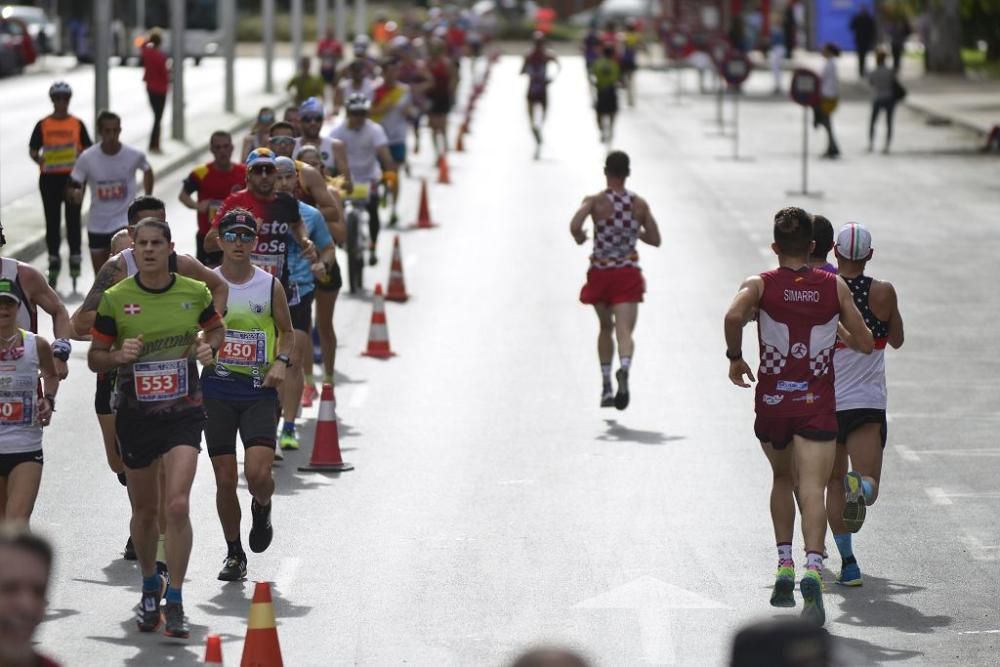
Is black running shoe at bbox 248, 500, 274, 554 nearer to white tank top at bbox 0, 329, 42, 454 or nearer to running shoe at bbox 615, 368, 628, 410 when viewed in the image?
white tank top at bbox 0, 329, 42, 454

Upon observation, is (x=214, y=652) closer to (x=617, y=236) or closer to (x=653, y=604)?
(x=653, y=604)

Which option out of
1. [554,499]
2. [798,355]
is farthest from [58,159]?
[798,355]

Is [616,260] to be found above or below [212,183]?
below

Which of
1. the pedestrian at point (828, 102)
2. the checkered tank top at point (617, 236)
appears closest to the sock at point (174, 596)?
the checkered tank top at point (617, 236)

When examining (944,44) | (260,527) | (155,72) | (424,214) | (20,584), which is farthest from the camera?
(944,44)

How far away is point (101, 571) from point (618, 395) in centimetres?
580

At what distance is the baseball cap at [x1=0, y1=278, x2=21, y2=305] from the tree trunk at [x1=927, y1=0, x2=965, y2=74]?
173 feet

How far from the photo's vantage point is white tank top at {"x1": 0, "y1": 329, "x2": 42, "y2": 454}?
10.1 meters

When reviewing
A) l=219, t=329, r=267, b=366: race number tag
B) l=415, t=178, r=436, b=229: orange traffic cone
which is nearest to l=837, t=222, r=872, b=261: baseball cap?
l=219, t=329, r=267, b=366: race number tag

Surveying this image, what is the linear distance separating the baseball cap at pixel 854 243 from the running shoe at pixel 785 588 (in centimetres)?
167

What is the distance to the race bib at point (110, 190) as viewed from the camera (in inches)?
749

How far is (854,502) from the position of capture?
10953 millimetres

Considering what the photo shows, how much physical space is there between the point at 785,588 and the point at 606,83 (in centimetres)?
3068

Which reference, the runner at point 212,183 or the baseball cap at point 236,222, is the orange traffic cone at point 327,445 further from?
the runner at point 212,183
